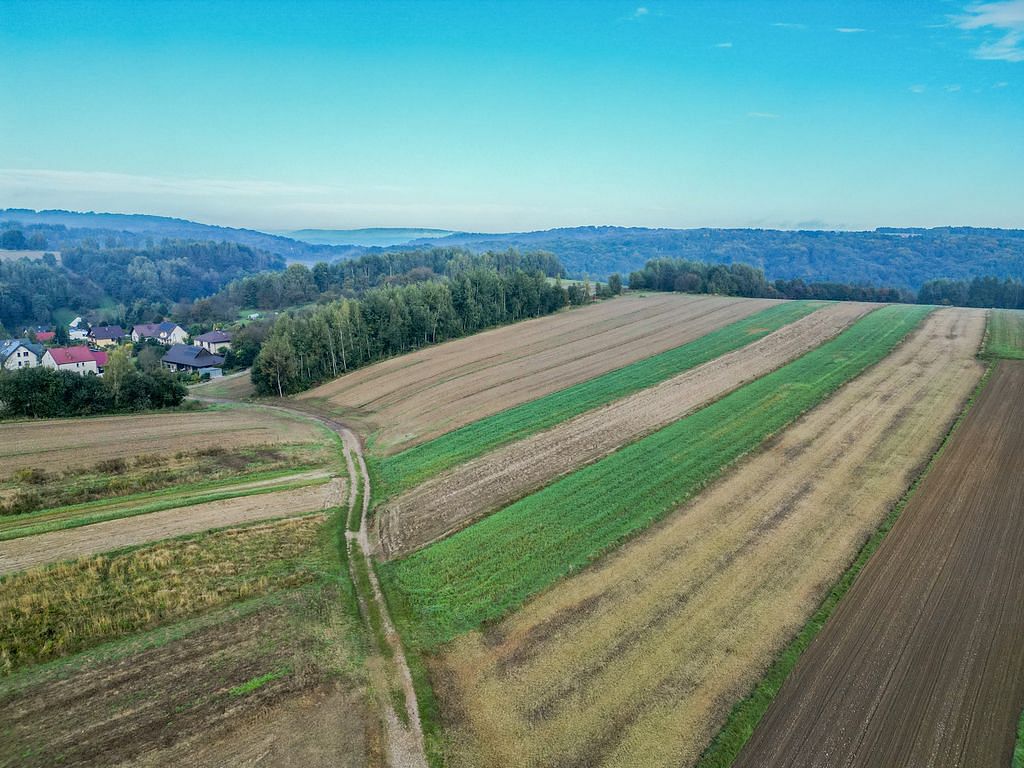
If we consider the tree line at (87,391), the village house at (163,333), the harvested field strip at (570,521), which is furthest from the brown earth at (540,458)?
the village house at (163,333)

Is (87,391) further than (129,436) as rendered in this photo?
Yes

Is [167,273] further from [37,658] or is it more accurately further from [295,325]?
[37,658]

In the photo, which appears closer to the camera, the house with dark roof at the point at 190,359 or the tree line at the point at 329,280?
the house with dark roof at the point at 190,359

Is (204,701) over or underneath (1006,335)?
underneath

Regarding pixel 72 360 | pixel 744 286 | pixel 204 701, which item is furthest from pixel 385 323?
pixel 744 286

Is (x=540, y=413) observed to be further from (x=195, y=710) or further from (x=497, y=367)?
(x=195, y=710)

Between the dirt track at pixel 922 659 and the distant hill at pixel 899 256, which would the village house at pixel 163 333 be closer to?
the dirt track at pixel 922 659

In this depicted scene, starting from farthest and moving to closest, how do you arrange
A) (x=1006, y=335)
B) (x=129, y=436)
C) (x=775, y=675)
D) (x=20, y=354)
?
(x=20, y=354) → (x=1006, y=335) → (x=129, y=436) → (x=775, y=675)

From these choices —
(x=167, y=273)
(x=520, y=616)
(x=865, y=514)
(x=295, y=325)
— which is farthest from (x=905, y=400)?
(x=167, y=273)
